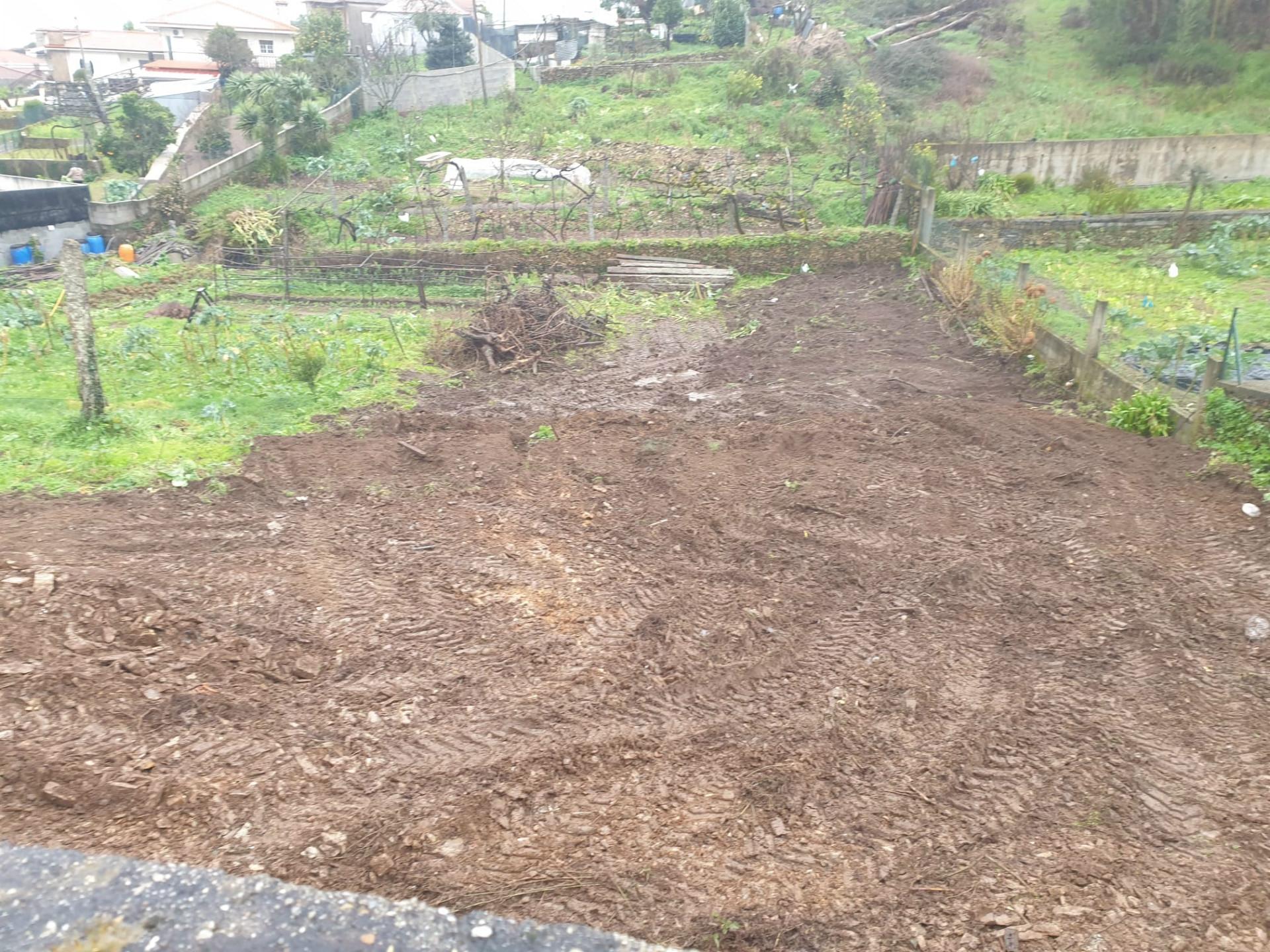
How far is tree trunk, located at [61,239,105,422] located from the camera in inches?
337

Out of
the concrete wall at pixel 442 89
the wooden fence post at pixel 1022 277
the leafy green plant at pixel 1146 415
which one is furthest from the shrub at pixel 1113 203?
the concrete wall at pixel 442 89

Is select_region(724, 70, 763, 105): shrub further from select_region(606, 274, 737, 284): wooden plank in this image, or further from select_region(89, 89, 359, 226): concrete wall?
select_region(606, 274, 737, 284): wooden plank

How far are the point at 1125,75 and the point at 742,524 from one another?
28.4 metres

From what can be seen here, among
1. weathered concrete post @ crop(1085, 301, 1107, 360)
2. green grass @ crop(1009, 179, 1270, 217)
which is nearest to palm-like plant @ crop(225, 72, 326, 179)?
green grass @ crop(1009, 179, 1270, 217)

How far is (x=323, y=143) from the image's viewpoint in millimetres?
26656

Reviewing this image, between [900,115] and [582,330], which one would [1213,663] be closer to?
Result: [582,330]

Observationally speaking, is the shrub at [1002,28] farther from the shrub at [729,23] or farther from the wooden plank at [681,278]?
the wooden plank at [681,278]

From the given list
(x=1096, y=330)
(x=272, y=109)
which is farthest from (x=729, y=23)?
(x=1096, y=330)

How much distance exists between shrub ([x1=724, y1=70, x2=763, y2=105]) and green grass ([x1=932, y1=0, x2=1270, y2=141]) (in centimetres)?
650

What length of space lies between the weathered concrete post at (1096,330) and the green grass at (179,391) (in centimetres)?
882

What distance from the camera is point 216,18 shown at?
166ft

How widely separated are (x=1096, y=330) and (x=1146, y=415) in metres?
1.55

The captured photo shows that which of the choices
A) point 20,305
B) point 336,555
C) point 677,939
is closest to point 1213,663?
point 677,939

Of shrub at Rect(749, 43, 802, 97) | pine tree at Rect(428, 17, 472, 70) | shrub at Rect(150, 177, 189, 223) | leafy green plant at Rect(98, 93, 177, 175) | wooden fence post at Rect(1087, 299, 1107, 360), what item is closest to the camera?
wooden fence post at Rect(1087, 299, 1107, 360)
